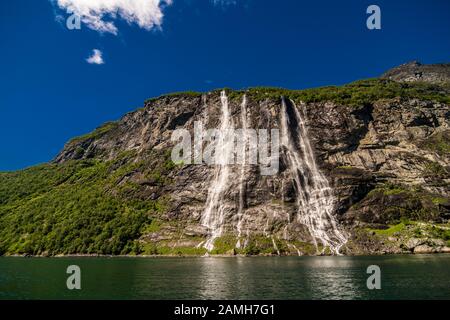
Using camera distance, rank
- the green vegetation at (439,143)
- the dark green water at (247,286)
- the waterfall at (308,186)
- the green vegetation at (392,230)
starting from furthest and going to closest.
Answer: the green vegetation at (439,143)
the waterfall at (308,186)
the green vegetation at (392,230)
the dark green water at (247,286)

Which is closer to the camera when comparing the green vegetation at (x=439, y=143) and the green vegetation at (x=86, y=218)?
the green vegetation at (x=86, y=218)

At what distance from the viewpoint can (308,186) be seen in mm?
125250

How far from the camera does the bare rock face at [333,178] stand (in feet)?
364

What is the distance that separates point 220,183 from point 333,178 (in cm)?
3964

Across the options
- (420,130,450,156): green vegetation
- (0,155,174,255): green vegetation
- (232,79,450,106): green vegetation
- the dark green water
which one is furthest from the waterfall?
the dark green water

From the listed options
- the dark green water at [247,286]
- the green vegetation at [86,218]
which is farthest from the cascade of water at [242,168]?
the dark green water at [247,286]

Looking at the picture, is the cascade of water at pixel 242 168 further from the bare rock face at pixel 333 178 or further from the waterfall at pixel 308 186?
the waterfall at pixel 308 186

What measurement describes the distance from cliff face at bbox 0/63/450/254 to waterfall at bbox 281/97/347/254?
36 cm

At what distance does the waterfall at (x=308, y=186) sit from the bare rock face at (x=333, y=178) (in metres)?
1.98

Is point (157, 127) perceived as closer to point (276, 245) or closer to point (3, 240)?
point (3, 240)

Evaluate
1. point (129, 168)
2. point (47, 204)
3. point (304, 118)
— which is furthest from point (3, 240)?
point (304, 118)

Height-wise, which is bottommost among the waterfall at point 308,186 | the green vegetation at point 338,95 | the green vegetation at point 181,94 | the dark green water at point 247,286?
the dark green water at point 247,286

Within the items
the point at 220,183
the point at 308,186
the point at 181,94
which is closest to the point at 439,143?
the point at 308,186

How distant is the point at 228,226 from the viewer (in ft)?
385
